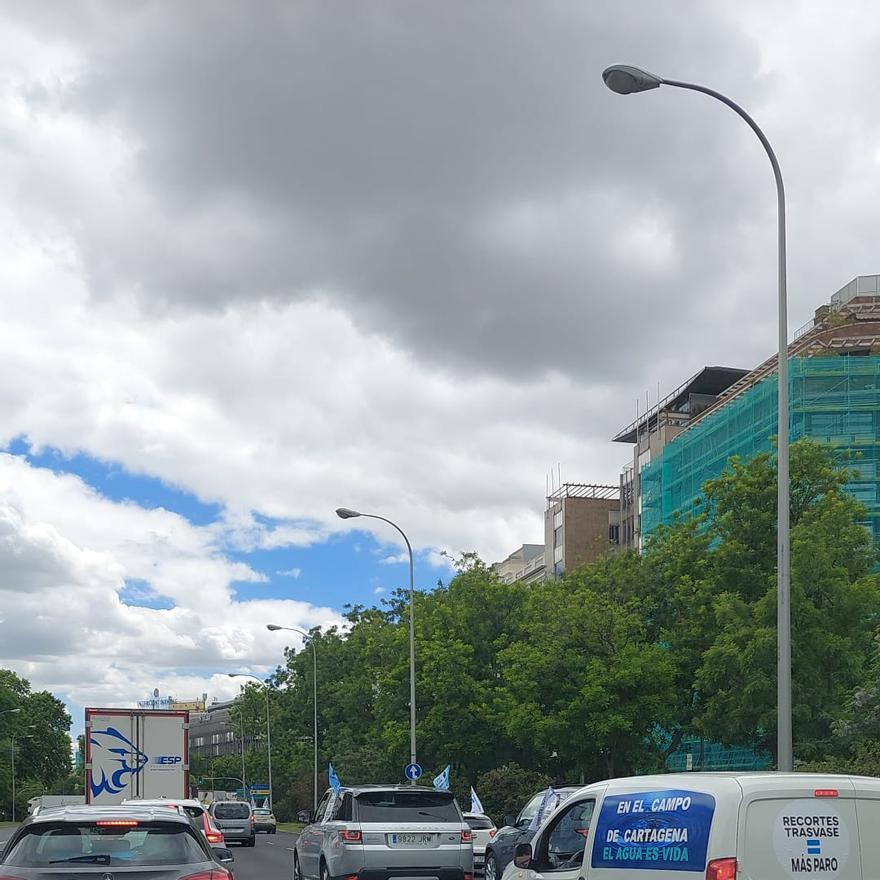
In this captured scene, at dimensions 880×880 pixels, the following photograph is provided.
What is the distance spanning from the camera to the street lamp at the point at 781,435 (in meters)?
17.5

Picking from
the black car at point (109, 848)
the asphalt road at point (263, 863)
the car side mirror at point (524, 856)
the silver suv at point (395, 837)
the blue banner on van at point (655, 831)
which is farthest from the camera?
the asphalt road at point (263, 863)

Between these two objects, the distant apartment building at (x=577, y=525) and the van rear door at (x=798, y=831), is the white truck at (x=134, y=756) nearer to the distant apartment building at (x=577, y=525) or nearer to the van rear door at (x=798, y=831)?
the van rear door at (x=798, y=831)

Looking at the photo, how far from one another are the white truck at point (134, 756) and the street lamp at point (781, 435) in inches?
519

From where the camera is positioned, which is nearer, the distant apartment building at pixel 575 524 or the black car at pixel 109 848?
the black car at pixel 109 848

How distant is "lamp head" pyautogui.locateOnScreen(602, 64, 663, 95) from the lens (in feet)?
61.4

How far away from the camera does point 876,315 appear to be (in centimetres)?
6988

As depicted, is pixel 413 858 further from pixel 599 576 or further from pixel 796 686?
pixel 599 576

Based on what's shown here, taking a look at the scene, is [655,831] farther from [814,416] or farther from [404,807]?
[814,416]

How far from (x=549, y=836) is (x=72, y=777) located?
6748 inches

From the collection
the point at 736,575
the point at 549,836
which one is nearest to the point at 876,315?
the point at 736,575

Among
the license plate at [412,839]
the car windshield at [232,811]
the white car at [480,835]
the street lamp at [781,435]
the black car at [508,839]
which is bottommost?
the car windshield at [232,811]

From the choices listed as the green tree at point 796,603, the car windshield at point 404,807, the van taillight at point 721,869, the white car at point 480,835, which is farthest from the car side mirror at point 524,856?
the green tree at point 796,603

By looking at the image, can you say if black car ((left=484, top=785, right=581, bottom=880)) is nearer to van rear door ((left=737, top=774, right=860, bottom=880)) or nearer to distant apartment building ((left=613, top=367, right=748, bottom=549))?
van rear door ((left=737, top=774, right=860, bottom=880))

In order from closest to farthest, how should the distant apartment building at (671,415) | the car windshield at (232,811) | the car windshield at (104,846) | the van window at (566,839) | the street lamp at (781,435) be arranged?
the car windshield at (104,846) → the van window at (566,839) → the street lamp at (781,435) → the car windshield at (232,811) → the distant apartment building at (671,415)
